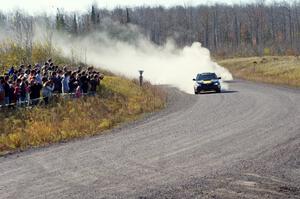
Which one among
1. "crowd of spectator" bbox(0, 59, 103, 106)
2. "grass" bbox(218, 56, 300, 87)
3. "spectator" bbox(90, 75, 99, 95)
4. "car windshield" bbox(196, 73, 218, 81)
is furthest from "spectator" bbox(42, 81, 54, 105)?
Result: "grass" bbox(218, 56, 300, 87)

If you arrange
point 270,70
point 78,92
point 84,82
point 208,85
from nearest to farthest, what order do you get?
1. point 78,92
2. point 84,82
3. point 208,85
4. point 270,70

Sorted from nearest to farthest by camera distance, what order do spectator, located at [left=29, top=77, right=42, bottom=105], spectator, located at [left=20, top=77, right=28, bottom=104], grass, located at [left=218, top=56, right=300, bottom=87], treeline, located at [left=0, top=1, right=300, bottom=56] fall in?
spectator, located at [left=20, top=77, right=28, bottom=104] → spectator, located at [left=29, top=77, right=42, bottom=105] → grass, located at [left=218, top=56, right=300, bottom=87] → treeline, located at [left=0, top=1, right=300, bottom=56]

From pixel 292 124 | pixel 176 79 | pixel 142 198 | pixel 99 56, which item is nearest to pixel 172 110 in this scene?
pixel 292 124

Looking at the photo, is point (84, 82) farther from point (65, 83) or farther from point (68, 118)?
point (68, 118)

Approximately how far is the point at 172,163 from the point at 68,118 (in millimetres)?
11018

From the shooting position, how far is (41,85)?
25.4m

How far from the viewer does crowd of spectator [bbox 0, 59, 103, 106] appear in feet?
77.0

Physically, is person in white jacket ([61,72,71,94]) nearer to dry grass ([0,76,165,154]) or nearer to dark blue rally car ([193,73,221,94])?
dry grass ([0,76,165,154])

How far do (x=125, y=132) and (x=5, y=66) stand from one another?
19730 mm

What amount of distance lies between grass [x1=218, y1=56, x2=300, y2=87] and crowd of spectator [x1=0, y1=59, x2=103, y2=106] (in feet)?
69.4

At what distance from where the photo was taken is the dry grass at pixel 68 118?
795 inches

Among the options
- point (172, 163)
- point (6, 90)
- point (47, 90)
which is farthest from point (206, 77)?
point (172, 163)

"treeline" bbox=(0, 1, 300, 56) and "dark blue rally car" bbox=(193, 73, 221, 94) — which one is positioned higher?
"treeline" bbox=(0, 1, 300, 56)

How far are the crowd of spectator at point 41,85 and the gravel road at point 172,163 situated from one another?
4842 millimetres
